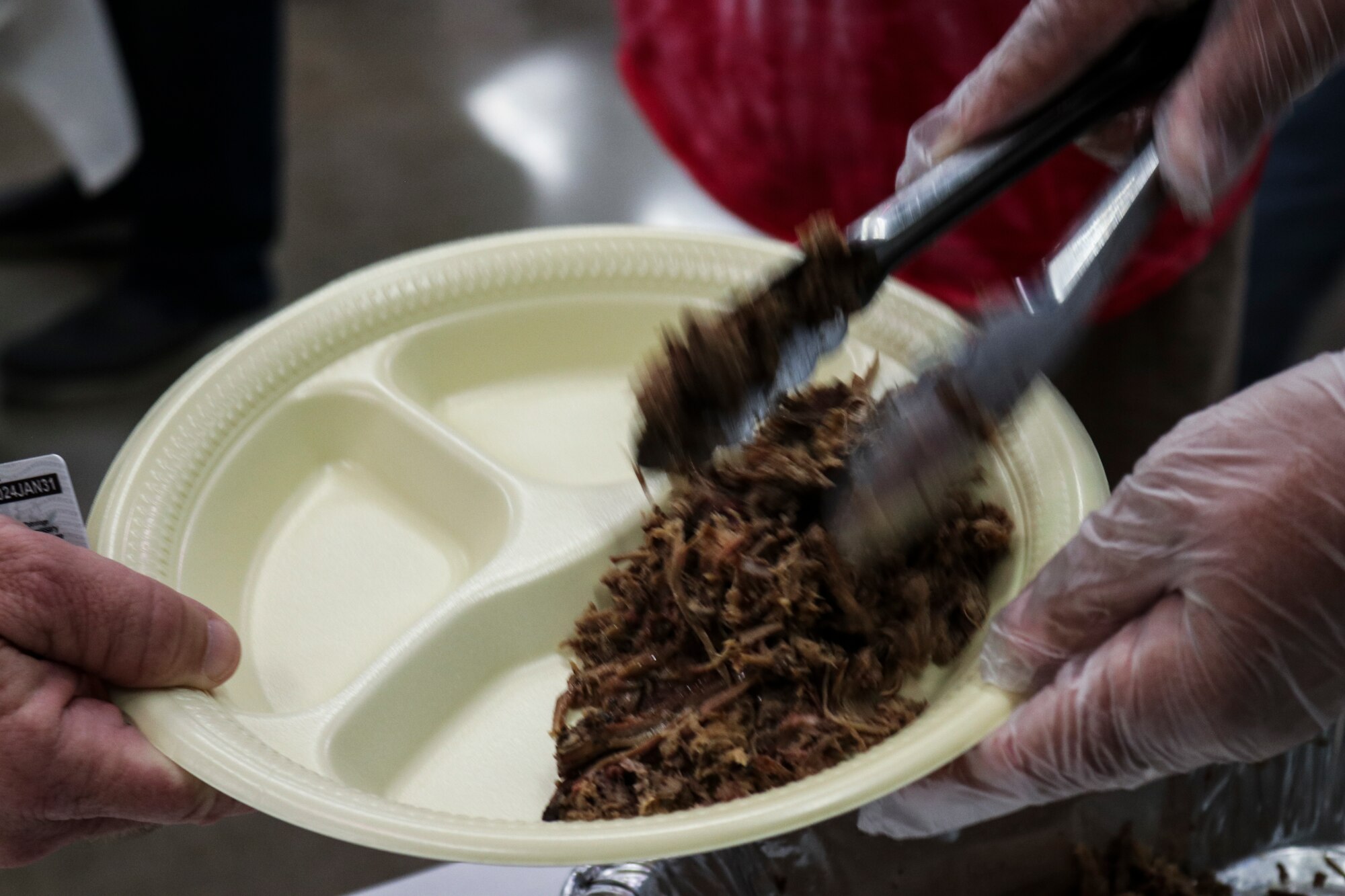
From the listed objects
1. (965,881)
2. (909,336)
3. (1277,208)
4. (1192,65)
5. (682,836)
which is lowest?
(965,881)

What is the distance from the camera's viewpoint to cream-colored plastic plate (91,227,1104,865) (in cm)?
105

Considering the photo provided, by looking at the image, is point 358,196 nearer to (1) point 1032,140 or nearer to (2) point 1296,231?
(2) point 1296,231

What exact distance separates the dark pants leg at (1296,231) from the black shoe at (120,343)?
306 centimetres

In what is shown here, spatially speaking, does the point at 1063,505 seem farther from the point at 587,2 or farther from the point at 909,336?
the point at 587,2

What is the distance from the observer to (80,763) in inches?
41.8

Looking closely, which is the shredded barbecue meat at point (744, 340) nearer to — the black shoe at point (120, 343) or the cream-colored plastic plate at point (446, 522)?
the cream-colored plastic plate at point (446, 522)

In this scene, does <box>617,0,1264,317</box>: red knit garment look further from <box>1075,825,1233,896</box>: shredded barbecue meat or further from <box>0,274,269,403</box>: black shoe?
<box>0,274,269,403</box>: black shoe

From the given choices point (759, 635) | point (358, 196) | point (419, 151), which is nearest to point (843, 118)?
point (759, 635)

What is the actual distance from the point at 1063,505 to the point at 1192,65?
53 centimetres

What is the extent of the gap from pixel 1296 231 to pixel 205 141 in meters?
3.12

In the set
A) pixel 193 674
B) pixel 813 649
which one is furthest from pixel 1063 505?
pixel 193 674

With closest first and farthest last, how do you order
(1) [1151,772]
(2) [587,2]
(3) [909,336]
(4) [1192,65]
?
(1) [1151,772]
(4) [1192,65]
(3) [909,336]
(2) [587,2]

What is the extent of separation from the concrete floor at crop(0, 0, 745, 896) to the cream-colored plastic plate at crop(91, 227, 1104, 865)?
187 centimetres

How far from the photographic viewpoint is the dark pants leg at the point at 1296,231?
2.72m
